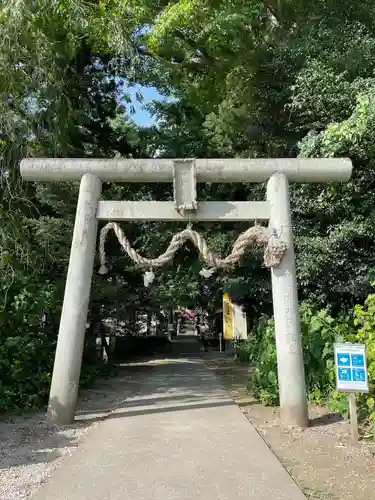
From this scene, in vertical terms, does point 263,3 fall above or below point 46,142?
above

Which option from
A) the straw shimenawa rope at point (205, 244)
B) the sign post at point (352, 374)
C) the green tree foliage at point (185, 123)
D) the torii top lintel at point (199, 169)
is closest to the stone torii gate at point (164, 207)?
the torii top lintel at point (199, 169)

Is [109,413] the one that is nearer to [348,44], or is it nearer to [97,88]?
[348,44]

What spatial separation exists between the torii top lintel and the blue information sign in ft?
9.69

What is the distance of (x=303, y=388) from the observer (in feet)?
22.4

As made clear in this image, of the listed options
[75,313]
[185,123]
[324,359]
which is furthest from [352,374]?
[185,123]

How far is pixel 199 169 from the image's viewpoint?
25.0 feet

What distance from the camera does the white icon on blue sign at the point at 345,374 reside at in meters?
5.81

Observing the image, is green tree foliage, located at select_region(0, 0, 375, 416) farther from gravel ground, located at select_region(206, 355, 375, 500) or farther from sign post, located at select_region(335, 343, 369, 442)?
sign post, located at select_region(335, 343, 369, 442)

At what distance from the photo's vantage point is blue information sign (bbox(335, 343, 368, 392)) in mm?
5766

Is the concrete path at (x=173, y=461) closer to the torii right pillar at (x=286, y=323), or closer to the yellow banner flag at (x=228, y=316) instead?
the torii right pillar at (x=286, y=323)

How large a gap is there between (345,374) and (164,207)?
12.1 feet

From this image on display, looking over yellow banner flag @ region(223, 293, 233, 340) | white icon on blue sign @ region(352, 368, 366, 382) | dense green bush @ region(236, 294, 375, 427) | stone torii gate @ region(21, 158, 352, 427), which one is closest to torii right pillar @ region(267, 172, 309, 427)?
stone torii gate @ region(21, 158, 352, 427)

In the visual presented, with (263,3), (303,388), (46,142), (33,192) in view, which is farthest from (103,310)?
(263,3)

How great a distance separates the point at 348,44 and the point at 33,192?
8058 millimetres
